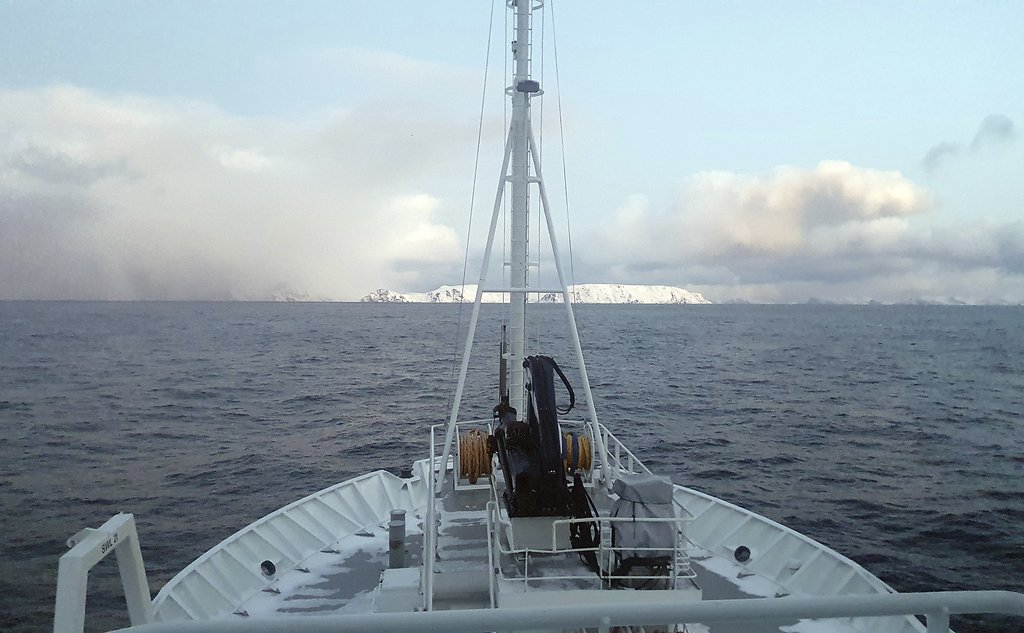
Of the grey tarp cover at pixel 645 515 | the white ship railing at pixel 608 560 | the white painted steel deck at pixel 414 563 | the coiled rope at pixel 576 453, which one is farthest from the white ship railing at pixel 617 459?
the white ship railing at pixel 608 560

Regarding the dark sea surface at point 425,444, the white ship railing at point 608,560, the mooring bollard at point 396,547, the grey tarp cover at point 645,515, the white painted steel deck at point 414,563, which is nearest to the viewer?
the white ship railing at point 608,560

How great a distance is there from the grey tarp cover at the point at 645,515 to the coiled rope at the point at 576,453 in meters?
4.63

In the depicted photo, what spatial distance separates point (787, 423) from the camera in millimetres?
41344

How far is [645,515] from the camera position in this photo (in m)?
9.39

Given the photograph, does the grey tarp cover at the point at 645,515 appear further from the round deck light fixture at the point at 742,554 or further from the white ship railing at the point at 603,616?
the white ship railing at the point at 603,616

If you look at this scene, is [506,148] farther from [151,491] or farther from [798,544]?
[151,491]

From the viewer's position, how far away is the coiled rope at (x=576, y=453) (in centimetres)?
1431

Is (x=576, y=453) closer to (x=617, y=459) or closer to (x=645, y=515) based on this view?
(x=617, y=459)

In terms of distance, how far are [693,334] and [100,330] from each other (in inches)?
4598

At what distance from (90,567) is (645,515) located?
7626mm

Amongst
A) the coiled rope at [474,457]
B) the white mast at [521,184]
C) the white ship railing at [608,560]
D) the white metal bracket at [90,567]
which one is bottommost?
the white ship railing at [608,560]

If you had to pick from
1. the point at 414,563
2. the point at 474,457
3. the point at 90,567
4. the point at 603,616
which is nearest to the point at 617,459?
the point at 474,457

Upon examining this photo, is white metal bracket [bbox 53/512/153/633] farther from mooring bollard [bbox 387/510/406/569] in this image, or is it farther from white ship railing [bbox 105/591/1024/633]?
mooring bollard [bbox 387/510/406/569]

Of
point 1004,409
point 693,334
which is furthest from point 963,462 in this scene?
point 693,334
